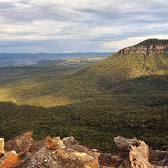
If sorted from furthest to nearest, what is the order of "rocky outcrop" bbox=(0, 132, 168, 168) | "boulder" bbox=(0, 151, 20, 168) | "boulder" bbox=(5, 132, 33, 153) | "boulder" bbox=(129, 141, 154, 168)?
"boulder" bbox=(5, 132, 33, 153), "boulder" bbox=(129, 141, 154, 168), "boulder" bbox=(0, 151, 20, 168), "rocky outcrop" bbox=(0, 132, 168, 168)

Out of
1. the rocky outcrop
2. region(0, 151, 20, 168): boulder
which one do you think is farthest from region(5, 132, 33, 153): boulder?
region(0, 151, 20, 168): boulder

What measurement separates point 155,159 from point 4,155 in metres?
19.3

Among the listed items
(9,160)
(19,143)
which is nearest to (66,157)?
(9,160)

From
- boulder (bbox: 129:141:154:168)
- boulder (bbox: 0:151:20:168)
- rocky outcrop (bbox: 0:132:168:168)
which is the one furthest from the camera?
boulder (bbox: 129:141:154:168)

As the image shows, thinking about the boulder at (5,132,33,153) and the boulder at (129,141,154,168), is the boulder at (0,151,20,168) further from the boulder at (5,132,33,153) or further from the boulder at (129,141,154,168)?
the boulder at (129,141,154,168)

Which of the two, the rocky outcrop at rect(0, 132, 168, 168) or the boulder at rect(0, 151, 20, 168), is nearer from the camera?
the rocky outcrop at rect(0, 132, 168, 168)

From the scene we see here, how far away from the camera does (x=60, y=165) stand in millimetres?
37188

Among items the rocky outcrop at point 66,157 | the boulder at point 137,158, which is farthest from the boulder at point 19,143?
the boulder at point 137,158

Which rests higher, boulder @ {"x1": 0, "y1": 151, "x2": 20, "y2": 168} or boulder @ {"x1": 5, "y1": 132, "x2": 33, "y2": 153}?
boulder @ {"x1": 0, "y1": 151, "x2": 20, "y2": 168}

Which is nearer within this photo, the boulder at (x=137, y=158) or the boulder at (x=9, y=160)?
the boulder at (x=9, y=160)

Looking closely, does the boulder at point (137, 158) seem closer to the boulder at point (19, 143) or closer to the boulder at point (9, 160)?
the boulder at point (9, 160)

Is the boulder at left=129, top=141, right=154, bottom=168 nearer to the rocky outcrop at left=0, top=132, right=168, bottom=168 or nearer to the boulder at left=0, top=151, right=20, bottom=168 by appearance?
the rocky outcrop at left=0, top=132, right=168, bottom=168

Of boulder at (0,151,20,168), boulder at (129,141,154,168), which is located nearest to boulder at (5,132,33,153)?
boulder at (0,151,20,168)

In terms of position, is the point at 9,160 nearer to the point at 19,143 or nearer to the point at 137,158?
the point at 19,143
